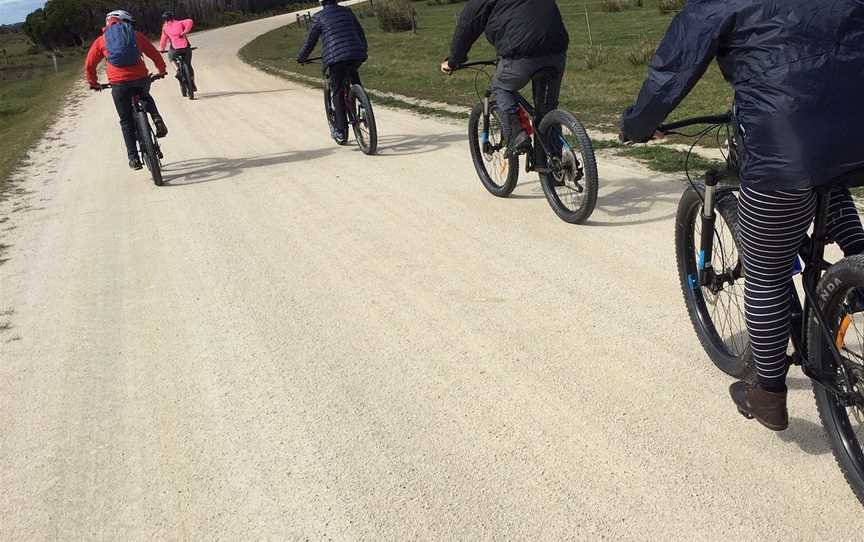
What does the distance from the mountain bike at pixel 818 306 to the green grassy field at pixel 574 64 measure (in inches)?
258

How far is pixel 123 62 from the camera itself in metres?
8.62

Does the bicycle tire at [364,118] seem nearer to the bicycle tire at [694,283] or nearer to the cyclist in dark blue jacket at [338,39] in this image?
the cyclist in dark blue jacket at [338,39]

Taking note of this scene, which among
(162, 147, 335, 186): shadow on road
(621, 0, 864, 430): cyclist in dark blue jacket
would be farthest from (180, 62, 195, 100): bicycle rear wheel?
(621, 0, 864, 430): cyclist in dark blue jacket

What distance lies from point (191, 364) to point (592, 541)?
2472 millimetres

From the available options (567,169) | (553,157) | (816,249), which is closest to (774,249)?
(816,249)

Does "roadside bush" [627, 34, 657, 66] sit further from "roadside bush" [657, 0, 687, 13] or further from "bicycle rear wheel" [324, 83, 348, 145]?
"roadside bush" [657, 0, 687, 13]

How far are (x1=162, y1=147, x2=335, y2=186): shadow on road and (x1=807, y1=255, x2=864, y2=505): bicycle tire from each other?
734cm

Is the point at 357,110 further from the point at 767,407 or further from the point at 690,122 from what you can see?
the point at 767,407

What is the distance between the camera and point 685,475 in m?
2.90

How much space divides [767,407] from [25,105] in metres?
24.3

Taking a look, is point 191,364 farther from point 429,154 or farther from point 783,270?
point 429,154

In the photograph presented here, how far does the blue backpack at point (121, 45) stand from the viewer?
855 centimetres

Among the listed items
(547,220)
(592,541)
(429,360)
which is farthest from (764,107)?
(547,220)

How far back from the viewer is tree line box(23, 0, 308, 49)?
49875 mm
